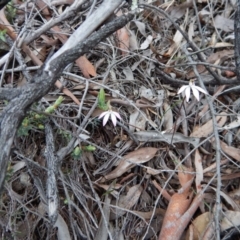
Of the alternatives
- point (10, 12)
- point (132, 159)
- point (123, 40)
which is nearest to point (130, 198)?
point (132, 159)

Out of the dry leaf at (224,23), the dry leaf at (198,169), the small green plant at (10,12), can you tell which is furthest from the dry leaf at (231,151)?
the small green plant at (10,12)

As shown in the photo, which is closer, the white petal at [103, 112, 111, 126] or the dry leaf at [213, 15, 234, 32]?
the white petal at [103, 112, 111, 126]

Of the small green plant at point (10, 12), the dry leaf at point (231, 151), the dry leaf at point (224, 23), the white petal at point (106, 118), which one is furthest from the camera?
the dry leaf at point (224, 23)

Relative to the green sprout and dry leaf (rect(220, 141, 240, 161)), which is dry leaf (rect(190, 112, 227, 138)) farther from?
the green sprout

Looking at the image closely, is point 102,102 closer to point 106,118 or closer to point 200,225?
point 106,118

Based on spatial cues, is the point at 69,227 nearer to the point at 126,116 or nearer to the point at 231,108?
the point at 126,116

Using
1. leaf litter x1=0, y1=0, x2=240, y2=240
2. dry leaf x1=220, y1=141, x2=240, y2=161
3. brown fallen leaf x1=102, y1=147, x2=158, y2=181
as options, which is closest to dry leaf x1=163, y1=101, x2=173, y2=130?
leaf litter x1=0, y1=0, x2=240, y2=240

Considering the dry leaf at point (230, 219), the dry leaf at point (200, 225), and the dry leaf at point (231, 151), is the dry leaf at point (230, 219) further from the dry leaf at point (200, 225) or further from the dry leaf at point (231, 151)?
the dry leaf at point (231, 151)

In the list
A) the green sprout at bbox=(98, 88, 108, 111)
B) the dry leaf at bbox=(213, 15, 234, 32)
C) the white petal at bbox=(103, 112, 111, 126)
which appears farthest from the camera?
the dry leaf at bbox=(213, 15, 234, 32)
